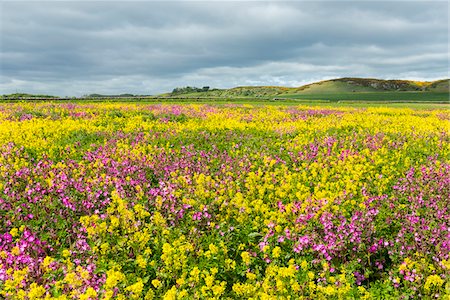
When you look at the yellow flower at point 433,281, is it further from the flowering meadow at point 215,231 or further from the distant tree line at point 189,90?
the distant tree line at point 189,90

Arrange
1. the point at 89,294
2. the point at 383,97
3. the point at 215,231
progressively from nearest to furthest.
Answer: the point at 89,294, the point at 215,231, the point at 383,97

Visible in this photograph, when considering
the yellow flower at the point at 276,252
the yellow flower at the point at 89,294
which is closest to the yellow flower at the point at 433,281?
the yellow flower at the point at 276,252

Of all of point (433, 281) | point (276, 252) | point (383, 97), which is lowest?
point (433, 281)

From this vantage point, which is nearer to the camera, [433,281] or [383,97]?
[433,281]

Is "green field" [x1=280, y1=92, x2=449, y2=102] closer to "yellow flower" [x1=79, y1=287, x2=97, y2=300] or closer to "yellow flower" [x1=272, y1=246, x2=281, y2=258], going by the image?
"yellow flower" [x1=272, y1=246, x2=281, y2=258]

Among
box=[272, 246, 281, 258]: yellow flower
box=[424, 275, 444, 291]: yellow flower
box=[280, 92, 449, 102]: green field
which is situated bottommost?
box=[424, 275, 444, 291]: yellow flower

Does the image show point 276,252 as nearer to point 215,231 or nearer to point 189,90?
point 215,231

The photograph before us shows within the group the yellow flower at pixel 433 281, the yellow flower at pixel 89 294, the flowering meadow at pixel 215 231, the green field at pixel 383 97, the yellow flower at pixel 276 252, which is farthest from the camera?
the green field at pixel 383 97

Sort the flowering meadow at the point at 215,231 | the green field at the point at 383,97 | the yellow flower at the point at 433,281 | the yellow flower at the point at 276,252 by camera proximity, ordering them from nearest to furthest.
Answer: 1. the yellow flower at the point at 433,281
2. the flowering meadow at the point at 215,231
3. the yellow flower at the point at 276,252
4. the green field at the point at 383,97

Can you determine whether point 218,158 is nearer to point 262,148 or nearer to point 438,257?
point 262,148

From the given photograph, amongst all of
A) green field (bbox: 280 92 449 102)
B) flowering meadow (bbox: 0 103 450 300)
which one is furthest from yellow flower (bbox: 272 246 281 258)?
A: green field (bbox: 280 92 449 102)

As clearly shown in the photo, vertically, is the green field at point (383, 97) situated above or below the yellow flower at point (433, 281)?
A: above

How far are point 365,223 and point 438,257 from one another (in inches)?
45.3

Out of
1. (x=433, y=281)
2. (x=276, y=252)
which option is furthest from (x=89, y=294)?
(x=433, y=281)
